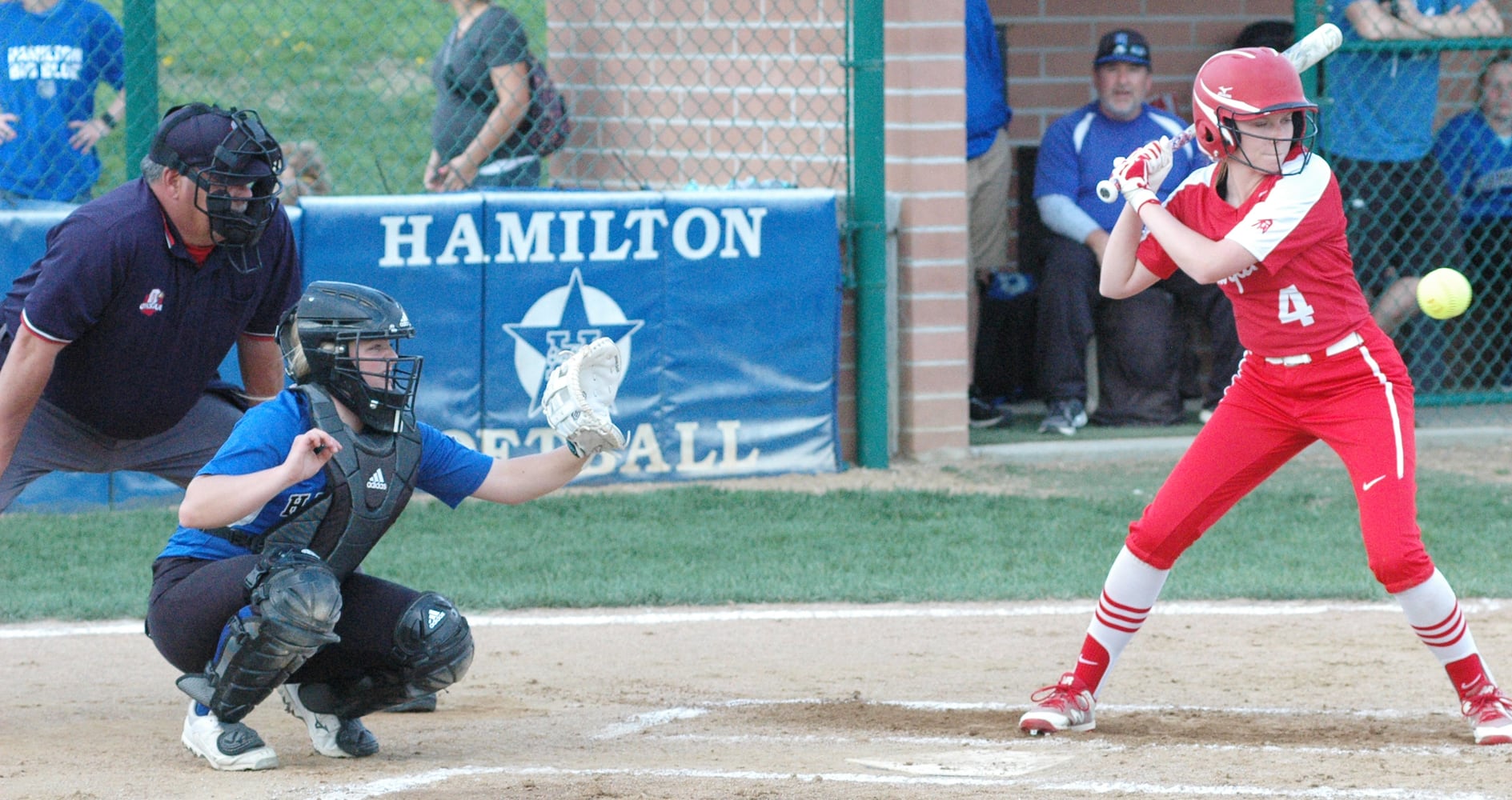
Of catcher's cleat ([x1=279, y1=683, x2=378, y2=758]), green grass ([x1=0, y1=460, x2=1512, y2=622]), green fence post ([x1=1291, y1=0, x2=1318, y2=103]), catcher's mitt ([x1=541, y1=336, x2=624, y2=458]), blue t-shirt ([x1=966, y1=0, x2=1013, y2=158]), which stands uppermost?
green fence post ([x1=1291, y1=0, x2=1318, y2=103])

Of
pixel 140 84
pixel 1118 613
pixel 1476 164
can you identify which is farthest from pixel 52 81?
pixel 1476 164

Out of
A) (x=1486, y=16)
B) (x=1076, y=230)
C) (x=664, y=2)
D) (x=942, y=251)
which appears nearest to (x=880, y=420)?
(x=942, y=251)

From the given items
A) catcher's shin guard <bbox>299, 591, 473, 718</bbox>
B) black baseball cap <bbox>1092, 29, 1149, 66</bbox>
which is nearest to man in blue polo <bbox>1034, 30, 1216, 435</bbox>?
black baseball cap <bbox>1092, 29, 1149, 66</bbox>

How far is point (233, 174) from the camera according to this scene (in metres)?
4.18

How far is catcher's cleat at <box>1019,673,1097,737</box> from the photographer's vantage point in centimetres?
425

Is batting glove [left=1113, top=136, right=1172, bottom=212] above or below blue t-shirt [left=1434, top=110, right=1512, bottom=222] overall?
above

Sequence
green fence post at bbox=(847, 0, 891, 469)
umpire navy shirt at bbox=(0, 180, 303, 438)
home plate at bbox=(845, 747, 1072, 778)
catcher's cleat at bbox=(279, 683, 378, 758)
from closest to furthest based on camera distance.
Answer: home plate at bbox=(845, 747, 1072, 778) < catcher's cleat at bbox=(279, 683, 378, 758) < umpire navy shirt at bbox=(0, 180, 303, 438) < green fence post at bbox=(847, 0, 891, 469)

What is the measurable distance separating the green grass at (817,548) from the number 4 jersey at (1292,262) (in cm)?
197

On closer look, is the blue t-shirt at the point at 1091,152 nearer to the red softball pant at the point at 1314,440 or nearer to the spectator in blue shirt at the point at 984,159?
the spectator in blue shirt at the point at 984,159

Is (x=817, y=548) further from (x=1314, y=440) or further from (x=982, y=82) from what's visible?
(x=982, y=82)

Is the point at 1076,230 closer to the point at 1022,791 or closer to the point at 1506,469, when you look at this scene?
the point at 1506,469

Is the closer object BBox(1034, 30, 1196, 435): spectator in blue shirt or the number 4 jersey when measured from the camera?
the number 4 jersey

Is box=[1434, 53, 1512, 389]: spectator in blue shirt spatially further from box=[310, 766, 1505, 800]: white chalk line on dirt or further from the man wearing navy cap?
box=[310, 766, 1505, 800]: white chalk line on dirt

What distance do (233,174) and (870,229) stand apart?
4.07 meters
